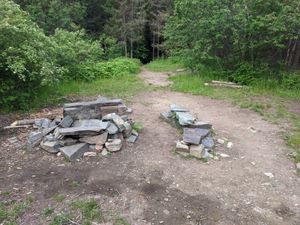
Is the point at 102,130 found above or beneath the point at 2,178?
above

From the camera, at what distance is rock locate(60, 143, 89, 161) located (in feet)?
16.0

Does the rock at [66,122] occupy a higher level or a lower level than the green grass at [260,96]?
higher

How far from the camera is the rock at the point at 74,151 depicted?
4.86 metres

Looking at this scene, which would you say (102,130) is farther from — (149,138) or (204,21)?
(204,21)

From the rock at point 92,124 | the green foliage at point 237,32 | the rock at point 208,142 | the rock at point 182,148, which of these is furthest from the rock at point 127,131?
the green foliage at point 237,32

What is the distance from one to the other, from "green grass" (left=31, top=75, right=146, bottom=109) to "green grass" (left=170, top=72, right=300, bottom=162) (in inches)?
60.4

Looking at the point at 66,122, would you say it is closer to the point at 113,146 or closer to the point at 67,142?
the point at 67,142

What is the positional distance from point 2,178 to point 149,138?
2.50 metres

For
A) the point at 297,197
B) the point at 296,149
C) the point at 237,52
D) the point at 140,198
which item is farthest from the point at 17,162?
the point at 237,52

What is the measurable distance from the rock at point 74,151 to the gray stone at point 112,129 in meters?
0.43

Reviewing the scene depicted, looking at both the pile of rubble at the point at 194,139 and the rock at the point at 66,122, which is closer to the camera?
the pile of rubble at the point at 194,139

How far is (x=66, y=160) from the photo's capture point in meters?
4.90

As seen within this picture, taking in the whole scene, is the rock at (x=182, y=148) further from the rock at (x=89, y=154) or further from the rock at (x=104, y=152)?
the rock at (x=89, y=154)

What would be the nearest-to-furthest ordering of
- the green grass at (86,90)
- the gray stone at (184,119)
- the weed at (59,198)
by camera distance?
the weed at (59,198)
the gray stone at (184,119)
the green grass at (86,90)
